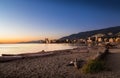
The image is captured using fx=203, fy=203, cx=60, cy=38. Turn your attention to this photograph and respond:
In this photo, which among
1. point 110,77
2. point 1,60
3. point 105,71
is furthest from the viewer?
point 1,60

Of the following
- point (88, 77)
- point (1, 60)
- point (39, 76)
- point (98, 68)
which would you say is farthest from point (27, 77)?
point (1, 60)

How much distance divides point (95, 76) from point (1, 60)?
1033cm

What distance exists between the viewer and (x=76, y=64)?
11766 millimetres

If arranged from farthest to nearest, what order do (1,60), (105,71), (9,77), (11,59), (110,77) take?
(11,59)
(1,60)
(105,71)
(9,77)
(110,77)

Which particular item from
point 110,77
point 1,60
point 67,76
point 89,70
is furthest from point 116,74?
point 1,60

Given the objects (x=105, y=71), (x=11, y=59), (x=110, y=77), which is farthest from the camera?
(x=11, y=59)

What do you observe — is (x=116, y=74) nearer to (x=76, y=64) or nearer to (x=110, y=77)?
(x=110, y=77)

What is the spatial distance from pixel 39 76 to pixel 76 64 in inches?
118

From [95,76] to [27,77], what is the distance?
3.12 metres

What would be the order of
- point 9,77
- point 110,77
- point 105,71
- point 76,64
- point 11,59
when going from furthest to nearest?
point 11,59 < point 76,64 < point 105,71 < point 9,77 < point 110,77

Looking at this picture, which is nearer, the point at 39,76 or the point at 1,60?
the point at 39,76

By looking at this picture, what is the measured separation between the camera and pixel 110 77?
892 centimetres

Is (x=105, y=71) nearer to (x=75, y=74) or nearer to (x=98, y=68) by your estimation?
(x=98, y=68)

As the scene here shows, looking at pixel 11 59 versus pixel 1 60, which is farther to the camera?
pixel 11 59
